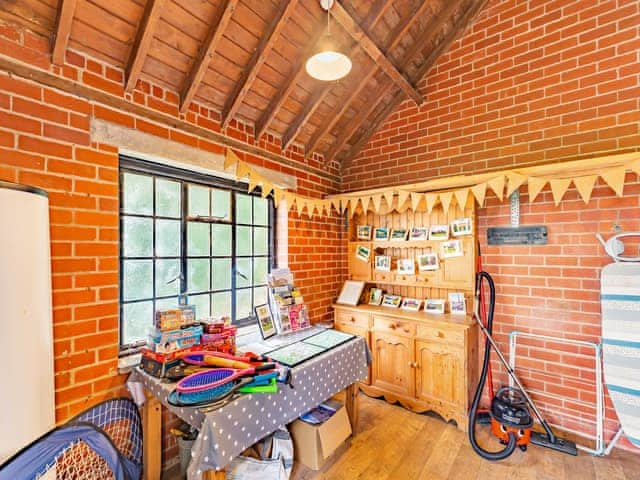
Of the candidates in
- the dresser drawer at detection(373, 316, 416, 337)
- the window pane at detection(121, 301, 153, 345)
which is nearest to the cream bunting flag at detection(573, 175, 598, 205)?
the dresser drawer at detection(373, 316, 416, 337)

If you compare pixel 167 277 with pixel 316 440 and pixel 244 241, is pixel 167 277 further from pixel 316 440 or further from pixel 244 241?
pixel 316 440

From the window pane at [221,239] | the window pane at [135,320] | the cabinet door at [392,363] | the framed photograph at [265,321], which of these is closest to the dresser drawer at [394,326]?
the cabinet door at [392,363]

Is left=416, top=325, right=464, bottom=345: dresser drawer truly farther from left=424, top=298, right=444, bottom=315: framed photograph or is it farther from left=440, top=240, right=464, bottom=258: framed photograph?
left=440, top=240, right=464, bottom=258: framed photograph

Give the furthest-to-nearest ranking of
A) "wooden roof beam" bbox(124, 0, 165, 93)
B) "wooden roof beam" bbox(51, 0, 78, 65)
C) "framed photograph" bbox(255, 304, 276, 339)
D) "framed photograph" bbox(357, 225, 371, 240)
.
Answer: "framed photograph" bbox(357, 225, 371, 240) → "framed photograph" bbox(255, 304, 276, 339) → "wooden roof beam" bbox(124, 0, 165, 93) → "wooden roof beam" bbox(51, 0, 78, 65)

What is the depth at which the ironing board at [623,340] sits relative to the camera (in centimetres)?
199

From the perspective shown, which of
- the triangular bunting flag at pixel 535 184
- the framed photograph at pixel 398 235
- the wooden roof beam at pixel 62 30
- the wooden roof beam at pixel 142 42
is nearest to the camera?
the wooden roof beam at pixel 62 30

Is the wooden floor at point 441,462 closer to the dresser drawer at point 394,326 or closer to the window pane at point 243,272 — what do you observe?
the dresser drawer at point 394,326

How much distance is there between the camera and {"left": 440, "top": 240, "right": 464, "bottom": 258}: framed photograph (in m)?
2.77

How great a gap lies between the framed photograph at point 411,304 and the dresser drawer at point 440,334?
0.32 meters

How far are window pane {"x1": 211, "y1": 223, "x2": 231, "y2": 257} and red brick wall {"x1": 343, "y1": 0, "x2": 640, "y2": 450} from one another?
2105 mm

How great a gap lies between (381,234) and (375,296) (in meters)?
0.67

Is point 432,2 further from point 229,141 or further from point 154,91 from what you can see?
point 154,91

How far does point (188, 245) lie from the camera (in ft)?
7.51

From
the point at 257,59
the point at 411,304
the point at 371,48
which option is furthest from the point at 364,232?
the point at 257,59
